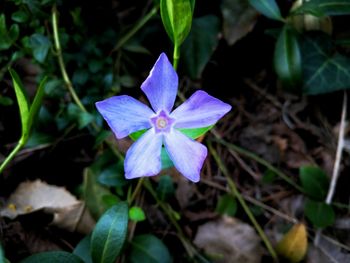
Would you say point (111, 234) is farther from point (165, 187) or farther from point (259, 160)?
point (259, 160)

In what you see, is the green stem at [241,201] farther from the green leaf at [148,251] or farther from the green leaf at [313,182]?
the green leaf at [148,251]

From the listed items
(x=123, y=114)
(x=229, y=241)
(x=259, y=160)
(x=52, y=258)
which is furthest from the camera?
(x=259, y=160)

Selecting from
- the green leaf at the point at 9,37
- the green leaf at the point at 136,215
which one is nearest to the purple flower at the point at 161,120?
the green leaf at the point at 136,215

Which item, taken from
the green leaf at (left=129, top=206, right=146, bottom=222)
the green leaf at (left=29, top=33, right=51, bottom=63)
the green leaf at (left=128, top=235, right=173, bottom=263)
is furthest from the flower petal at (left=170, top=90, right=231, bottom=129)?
the green leaf at (left=29, top=33, right=51, bottom=63)

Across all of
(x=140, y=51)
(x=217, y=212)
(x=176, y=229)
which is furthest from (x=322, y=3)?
(x=176, y=229)

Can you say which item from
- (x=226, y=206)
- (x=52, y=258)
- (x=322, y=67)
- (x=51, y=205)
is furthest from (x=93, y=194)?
(x=322, y=67)

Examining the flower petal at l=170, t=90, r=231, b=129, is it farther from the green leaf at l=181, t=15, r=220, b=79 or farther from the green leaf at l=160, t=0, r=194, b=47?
the green leaf at l=181, t=15, r=220, b=79
